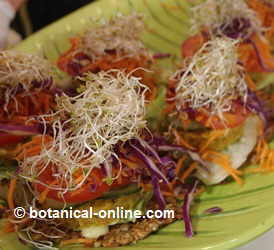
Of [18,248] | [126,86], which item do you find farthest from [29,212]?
[126,86]

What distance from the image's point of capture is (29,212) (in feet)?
4.45

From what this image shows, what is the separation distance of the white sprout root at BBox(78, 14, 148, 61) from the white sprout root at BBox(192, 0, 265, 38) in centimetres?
31

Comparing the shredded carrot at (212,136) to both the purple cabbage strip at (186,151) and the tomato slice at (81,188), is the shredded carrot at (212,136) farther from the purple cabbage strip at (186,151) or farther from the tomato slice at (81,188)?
the tomato slice at (81,188)

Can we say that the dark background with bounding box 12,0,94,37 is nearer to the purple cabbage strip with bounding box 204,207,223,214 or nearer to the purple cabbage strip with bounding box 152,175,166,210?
the purple cabbage strip with bounding box 152,175,166,210

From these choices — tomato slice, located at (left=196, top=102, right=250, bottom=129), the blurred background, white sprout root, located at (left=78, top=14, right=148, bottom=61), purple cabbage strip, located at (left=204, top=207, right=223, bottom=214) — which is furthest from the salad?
the blurred background

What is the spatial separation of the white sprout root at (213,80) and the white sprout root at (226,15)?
0.32m

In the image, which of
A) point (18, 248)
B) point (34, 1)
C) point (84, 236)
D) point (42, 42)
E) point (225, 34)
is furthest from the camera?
point (34, 1)

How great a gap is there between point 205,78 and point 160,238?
23.0 inches

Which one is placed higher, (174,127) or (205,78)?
(205,78)

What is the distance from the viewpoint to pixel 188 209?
1.43m

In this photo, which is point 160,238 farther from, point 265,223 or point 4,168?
point 4,168

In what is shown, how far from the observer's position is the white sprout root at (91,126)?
4.23 feet

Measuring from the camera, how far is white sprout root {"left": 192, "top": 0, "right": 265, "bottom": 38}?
1953 mm

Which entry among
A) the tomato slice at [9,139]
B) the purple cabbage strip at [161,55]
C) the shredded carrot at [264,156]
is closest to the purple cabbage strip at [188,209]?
the shredded carrot at [264,156]
